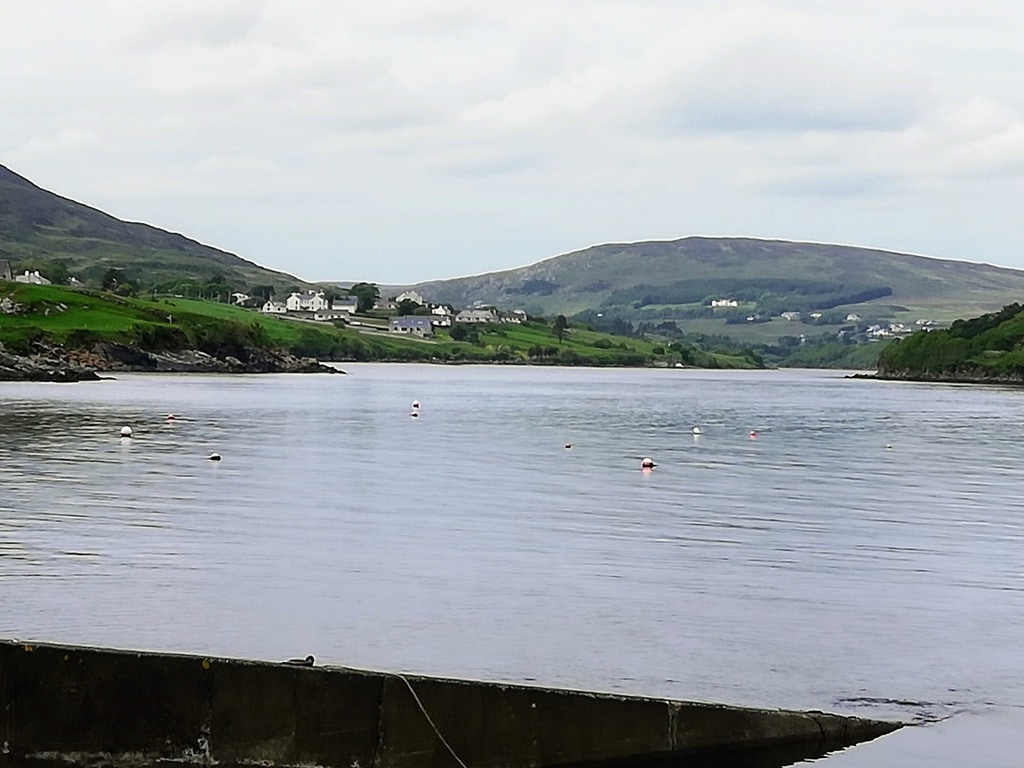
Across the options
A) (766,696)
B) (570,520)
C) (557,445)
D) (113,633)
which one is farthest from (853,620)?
(557,445)

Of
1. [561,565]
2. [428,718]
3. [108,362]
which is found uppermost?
[428,718]

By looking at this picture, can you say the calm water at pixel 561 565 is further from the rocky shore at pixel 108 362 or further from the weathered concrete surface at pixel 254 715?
the rocky shore at pixel 108 362

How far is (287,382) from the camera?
15925cm

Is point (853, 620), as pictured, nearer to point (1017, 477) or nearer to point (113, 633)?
point (113, 633)

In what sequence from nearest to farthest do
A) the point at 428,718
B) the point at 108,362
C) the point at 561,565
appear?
1. the point at 428,718
2. the point at 561,565
3. the point at 108,362

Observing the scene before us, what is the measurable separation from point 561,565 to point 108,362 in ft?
472

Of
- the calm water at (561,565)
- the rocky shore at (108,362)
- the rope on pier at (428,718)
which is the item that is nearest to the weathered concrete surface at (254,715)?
the rope on pier at (428,718)

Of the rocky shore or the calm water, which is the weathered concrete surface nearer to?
the calm water

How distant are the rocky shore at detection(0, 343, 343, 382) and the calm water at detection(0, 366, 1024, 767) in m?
72.3

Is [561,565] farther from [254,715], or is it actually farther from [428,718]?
[254,715]

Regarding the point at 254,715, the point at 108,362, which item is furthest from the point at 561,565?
the point at 108,362

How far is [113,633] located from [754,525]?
19.6 m

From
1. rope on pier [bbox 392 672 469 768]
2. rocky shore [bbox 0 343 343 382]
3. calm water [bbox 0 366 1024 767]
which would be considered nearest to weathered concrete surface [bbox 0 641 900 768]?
rope on pier [bbox 392 672 469 768]

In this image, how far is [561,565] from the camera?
2861 centimetres
